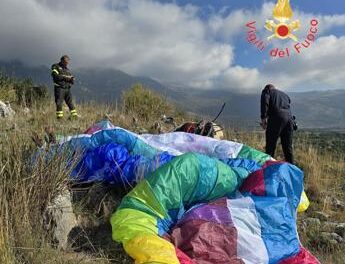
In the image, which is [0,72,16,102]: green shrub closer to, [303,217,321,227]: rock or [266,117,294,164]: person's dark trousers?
[266,117,294,164]: person's dark trousers

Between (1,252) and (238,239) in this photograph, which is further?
(238,239)

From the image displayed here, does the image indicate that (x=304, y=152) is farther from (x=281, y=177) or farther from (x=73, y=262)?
(x=73, y=262)

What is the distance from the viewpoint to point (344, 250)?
526 centimetres

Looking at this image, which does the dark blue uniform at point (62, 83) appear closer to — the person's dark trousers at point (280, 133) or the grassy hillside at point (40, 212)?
the person's dark trousers at point (280, 133)

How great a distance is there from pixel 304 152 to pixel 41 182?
7177mm

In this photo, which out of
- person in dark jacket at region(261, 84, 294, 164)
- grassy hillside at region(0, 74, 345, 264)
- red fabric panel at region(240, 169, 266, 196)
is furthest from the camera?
person in dark jacket at region(261, 84, 294, 164)

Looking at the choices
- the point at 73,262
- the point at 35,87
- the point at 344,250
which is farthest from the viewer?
the point at 35,87

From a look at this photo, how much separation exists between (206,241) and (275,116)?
4357 millimetres

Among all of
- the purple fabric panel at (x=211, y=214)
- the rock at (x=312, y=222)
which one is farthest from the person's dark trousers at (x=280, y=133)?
the purple fabric panel at (x=211, y=214)

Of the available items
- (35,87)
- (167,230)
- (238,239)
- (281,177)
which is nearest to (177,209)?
(167,230)

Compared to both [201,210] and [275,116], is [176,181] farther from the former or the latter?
[275,116]

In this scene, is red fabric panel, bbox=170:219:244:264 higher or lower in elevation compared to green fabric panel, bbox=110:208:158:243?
lower

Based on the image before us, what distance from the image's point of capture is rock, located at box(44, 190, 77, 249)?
3.90 m

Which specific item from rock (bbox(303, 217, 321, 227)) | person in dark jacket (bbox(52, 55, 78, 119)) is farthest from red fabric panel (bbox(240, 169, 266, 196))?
person in dark jacket (bbox(52, 55, 78, 119))
